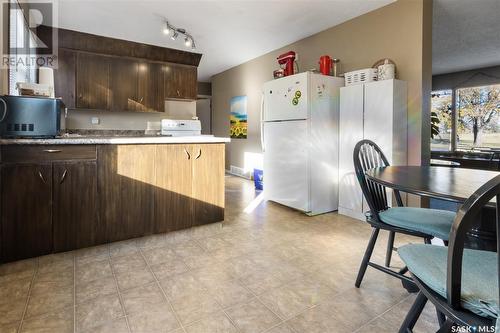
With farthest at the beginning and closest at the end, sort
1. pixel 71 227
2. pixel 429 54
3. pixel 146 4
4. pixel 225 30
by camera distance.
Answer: pixel 225 30 < pixel 146 4 < pixel 429 54 < pixel 71 227

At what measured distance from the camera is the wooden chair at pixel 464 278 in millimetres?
772

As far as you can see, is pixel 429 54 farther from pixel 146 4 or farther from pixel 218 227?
pixel 146 4

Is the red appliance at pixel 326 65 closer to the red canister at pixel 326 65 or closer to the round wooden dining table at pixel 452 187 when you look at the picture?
the red canister at pixel 326 65

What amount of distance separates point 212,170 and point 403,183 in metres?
1.88

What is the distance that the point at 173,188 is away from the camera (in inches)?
104

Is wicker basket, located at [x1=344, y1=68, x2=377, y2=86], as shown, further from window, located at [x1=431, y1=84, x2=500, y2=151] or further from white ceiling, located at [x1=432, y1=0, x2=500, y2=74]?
window, located at [x1=431, y1=84, x2=500, y2=151]

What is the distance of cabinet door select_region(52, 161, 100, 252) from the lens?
217 cm

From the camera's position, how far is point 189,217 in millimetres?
2762

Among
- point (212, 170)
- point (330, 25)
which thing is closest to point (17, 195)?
point (212, 170)

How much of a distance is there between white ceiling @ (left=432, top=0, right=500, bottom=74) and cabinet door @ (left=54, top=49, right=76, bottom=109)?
16.3 ft

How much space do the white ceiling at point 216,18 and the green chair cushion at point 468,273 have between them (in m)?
3.24

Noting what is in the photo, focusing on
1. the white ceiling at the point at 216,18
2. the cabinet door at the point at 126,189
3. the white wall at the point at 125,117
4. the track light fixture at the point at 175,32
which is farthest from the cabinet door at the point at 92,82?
the cabinet door at the point at 126,189

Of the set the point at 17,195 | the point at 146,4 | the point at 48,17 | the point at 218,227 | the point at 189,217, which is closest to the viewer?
the point at 17,195
